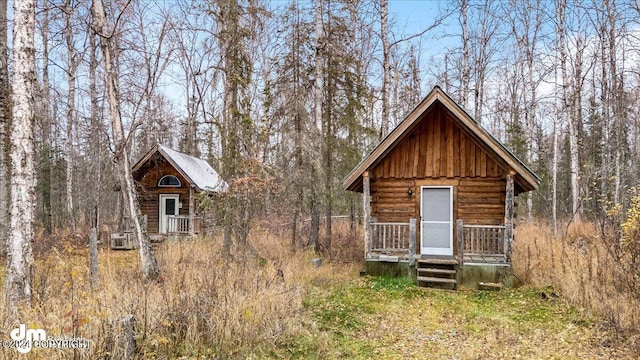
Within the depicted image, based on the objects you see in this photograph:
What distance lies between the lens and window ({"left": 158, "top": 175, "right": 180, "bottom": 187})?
20.6 m

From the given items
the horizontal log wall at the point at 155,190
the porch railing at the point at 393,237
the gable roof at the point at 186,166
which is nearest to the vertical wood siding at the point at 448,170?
the porch railing at the point at 393,237

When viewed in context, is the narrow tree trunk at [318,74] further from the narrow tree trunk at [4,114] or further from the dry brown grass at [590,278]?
the narrow tree trunk at [4,114]

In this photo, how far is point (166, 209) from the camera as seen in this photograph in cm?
2092

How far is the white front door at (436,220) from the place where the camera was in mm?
12094

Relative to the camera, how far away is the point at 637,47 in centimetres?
1106

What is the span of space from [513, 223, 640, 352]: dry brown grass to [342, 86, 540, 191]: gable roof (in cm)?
225

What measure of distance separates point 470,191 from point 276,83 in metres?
8.67

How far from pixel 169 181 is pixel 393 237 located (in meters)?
14.4

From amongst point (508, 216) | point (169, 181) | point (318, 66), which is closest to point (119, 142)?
point (318, 66)

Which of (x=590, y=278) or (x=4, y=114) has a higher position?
(x=4, y=114)

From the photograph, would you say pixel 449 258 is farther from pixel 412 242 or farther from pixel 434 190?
pixel 434 190

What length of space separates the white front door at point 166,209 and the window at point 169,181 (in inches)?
22.9

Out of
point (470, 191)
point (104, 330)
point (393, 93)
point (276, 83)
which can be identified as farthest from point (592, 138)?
point (104, 330)

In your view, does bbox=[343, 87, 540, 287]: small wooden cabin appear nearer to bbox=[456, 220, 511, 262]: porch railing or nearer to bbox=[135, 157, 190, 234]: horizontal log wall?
bbox=[456, 220, 511, 262]: porch railing
